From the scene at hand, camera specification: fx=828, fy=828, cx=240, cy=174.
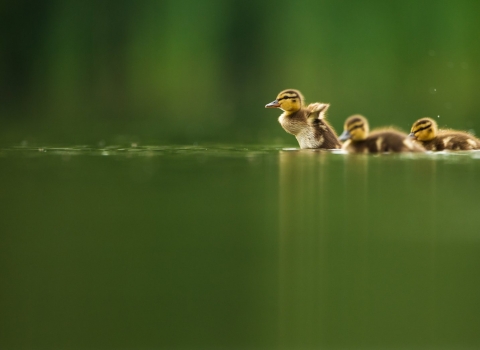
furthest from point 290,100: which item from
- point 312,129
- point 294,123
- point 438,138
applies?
point 438,138

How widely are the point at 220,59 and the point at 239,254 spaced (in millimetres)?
8051

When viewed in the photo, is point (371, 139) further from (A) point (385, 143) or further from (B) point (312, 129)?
(B) point (312, 129)

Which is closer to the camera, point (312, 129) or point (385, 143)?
point (385, 143)

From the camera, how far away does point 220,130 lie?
7.46 m

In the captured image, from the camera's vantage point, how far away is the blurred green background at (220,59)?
9578mm

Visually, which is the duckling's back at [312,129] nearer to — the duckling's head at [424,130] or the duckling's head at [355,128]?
the duckling's head at [355,128]

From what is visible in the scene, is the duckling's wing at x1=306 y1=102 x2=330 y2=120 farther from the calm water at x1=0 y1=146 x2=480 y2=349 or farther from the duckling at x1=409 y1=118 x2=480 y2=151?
the calm water at x1=0 y1=146 x2=480 y2=349

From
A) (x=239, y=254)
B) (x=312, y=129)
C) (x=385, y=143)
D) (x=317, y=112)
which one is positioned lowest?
(x=239, y=254)

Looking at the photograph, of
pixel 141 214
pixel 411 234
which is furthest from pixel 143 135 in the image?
pixel 411 234

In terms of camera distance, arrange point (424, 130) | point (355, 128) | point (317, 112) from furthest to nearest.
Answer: point (317, 112) < point (424, 130) < point (355, 128)

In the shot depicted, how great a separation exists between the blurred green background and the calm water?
452 centimetres

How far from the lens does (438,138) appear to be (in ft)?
18.9

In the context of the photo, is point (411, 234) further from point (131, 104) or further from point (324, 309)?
point (131, 104)

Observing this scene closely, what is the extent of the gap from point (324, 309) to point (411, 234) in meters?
1.02
